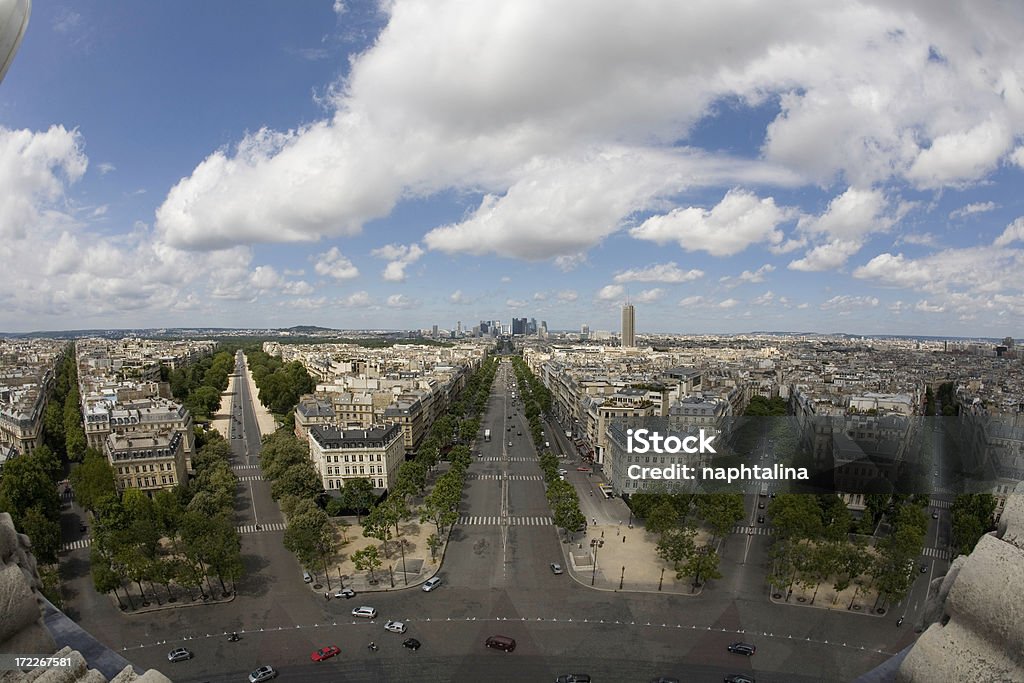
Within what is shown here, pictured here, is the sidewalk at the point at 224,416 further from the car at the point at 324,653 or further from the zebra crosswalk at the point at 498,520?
the car at the point at 324,653

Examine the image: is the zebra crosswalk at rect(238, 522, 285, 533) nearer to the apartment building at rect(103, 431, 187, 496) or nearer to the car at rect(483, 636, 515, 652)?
the apartment building at rect(103, 431, 187, 496)

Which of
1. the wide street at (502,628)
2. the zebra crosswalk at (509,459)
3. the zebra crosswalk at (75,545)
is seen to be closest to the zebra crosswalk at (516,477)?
the zebra crosswalk at (509,459)

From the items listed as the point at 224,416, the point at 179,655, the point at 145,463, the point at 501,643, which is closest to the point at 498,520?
the point at 501,643

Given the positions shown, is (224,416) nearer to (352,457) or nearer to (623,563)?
(352,457)

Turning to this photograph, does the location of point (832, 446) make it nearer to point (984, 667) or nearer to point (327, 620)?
point (327, 620)

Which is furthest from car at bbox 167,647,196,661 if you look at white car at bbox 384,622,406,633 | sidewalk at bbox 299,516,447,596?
white car at bbox 384,622,406,633
